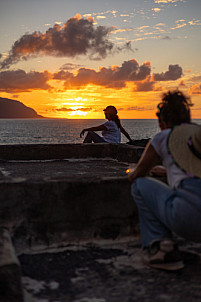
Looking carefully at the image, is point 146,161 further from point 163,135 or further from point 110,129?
point 110,129

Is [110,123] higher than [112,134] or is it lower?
higher

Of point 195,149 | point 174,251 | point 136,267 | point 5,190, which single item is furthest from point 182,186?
point 5,190

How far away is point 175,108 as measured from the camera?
2895 mm

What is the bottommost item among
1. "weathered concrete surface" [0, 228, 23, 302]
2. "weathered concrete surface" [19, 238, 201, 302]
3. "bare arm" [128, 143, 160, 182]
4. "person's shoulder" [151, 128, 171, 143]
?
"weathered concrete surface" [19, 238, 201, 302]

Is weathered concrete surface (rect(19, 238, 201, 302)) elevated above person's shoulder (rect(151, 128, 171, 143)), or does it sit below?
below

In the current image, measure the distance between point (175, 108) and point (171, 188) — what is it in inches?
25.1

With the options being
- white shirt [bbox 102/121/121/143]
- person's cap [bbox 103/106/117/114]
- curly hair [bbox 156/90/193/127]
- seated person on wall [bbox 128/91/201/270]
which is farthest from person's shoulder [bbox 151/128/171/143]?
white shirt [bbox 102/121/121/143]

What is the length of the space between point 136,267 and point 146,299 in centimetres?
55

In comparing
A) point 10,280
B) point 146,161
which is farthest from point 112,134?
point 10,280

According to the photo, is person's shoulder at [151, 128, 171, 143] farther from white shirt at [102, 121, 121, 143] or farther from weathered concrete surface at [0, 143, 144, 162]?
white shirt at [102, 121, 121, 143]

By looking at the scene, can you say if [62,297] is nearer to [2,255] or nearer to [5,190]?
[2,255]

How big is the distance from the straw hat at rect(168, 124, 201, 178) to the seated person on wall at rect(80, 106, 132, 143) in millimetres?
6264

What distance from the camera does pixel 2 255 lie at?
2502mm

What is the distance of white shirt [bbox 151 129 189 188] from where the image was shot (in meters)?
2.79
